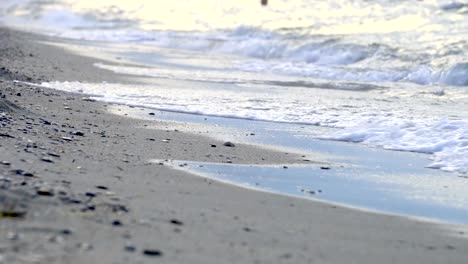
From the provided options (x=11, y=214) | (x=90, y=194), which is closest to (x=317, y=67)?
(x=90, y=194)

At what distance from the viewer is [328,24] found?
2509 cm

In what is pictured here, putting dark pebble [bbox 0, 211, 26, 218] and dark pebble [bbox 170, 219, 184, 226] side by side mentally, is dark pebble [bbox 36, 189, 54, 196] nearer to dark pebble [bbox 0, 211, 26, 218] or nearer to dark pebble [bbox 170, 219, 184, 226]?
dark pebble [bbox 0, 211, 26, 218]

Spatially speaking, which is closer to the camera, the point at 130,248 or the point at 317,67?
the point at 130,248

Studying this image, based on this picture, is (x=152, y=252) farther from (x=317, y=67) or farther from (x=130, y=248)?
(x=317, y=67)

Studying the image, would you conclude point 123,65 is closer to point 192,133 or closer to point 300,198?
point 192,133

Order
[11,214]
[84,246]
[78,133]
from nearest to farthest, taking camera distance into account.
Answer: [84,246]
[11,214]
[78,133]

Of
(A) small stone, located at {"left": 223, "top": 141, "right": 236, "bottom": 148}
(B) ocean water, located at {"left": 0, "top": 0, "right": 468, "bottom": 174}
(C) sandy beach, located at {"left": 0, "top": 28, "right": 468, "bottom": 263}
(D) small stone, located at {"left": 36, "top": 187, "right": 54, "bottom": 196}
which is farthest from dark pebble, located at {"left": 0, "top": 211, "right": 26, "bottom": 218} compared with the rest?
(B) ocean water, located at {"left": 0, "top": 0, "right": 468, "bottom": 174}

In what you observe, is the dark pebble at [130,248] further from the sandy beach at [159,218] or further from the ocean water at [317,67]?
the ocean water at [317,67]

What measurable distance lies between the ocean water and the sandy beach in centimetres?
200

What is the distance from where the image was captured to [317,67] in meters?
16.6

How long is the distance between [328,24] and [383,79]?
34.5ft

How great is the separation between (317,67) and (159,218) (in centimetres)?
1280

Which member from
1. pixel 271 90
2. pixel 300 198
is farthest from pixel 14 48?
pixel 300 198

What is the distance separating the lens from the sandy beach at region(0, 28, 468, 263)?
3451 mm
